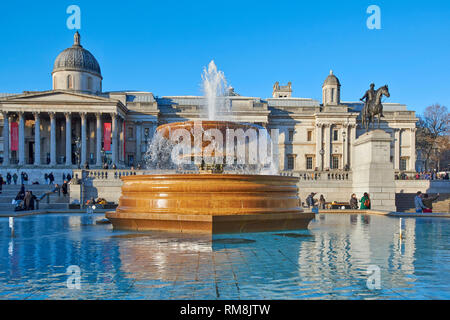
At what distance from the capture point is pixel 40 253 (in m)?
7.76

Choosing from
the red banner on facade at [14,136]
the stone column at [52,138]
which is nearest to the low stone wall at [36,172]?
the stone column at [52,138]

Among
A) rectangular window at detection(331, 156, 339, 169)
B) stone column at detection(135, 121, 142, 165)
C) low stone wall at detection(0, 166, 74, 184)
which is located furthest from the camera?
rectangular window at detection(331, 156, 339, 169)

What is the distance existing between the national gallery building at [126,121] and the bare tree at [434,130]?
2588 mm

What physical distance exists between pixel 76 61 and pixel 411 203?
46.3 meters

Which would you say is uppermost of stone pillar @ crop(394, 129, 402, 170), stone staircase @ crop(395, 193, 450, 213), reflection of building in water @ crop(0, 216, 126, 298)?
stone pillar @ crop(394, 129, 402, 170)

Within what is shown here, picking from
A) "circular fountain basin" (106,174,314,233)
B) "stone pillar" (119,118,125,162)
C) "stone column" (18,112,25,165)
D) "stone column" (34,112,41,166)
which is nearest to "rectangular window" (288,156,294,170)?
"stone pillar" (119,118,125,162)

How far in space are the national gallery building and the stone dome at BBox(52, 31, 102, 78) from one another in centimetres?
13

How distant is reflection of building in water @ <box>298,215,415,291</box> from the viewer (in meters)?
5.98

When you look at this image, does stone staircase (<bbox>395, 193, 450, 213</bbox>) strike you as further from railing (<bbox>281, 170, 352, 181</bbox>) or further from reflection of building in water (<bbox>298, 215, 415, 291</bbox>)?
reflection of building in water (<bbox>298, 215, 415, 291</bbox>)

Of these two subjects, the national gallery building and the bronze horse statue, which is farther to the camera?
the national gallery building

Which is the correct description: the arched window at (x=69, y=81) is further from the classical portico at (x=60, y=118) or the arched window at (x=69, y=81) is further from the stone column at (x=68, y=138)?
the stone column at (x=68, y=138)

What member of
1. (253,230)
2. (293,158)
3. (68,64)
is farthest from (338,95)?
(253,230)

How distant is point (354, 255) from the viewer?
7.56m
